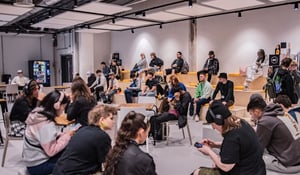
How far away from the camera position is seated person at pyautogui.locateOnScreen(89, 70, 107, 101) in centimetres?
1050

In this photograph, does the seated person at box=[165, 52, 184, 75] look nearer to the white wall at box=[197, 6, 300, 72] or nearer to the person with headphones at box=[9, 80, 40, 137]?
the white wall at box=[197, 6, 300, 72]

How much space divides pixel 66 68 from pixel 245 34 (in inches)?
385

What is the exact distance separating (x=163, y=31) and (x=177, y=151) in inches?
302

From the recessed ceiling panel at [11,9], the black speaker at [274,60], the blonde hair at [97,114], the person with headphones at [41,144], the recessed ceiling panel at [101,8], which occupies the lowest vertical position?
Result: the person with headphones at [41,144]

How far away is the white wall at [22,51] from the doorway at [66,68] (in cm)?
76

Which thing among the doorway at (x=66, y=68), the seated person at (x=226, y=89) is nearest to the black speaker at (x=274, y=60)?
the seated person at (x=226, y=89)

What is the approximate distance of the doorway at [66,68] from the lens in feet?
48.7

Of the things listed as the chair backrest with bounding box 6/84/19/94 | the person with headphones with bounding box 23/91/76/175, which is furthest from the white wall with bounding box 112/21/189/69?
the person with headphones with bounding box 23/91/76/175

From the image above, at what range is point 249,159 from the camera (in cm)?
202

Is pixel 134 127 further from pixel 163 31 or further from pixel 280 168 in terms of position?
pixel 163 31

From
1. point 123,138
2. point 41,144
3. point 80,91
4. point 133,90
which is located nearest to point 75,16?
point 133,90

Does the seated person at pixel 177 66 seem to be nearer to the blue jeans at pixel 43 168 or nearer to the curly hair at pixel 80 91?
the curly hair at pixel 80 91

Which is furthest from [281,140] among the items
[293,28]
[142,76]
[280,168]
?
[142,76]

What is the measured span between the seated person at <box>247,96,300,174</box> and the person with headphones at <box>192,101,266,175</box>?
3.48 ft
